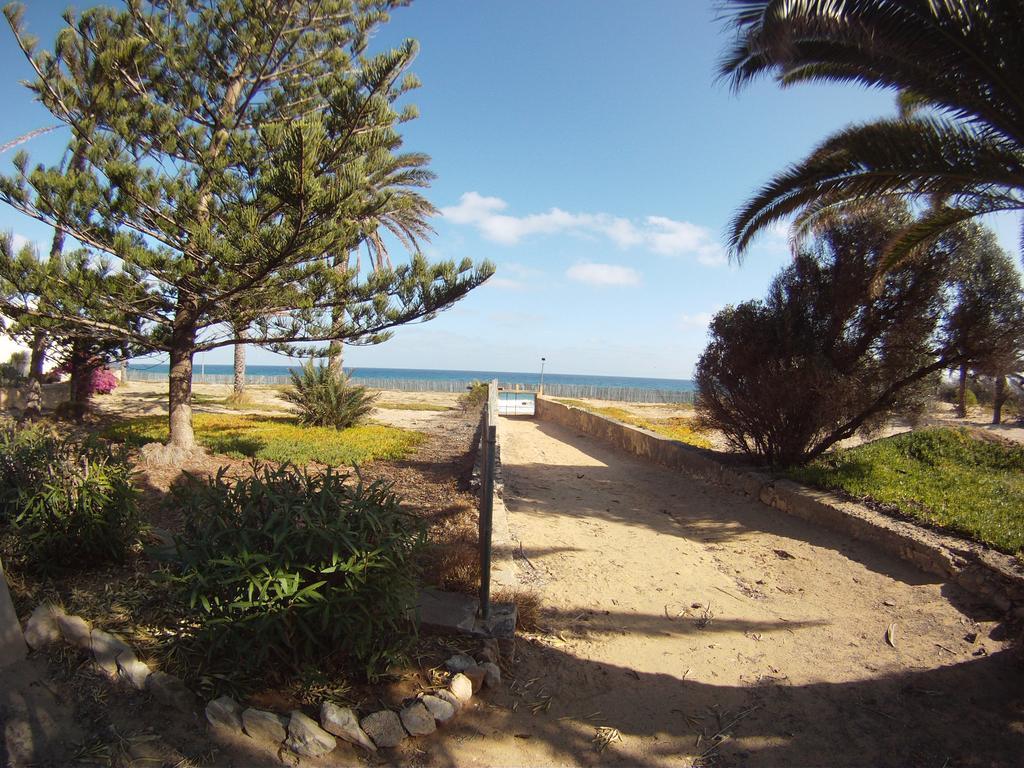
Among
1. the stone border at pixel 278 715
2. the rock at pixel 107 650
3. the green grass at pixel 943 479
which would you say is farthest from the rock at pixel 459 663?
the green grass at pixel 943 479

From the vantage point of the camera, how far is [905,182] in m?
4.90

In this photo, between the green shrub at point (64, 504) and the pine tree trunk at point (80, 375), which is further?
the pine tree trunk at point (80, 375)

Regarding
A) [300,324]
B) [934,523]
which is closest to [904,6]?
[934,523]

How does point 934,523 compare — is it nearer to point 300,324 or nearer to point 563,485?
point 563,485

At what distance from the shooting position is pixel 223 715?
2197mm

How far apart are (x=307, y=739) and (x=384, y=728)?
30cm

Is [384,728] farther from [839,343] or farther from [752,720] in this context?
[839,343]

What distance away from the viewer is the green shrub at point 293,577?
222 cm

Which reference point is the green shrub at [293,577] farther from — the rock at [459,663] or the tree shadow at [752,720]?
the tree shadow at [752,720]

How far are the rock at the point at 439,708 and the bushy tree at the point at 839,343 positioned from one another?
5.60 metres

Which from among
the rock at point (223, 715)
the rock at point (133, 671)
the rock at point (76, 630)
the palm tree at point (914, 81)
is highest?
the palm tree at point (914, 81)

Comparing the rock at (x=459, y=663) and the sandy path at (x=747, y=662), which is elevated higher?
the rock at (x=459, y=663)

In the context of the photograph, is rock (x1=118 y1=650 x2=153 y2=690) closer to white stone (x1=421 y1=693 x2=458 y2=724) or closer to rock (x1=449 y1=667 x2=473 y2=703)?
white stone (x1=421 y1=693 x2=458 y2=724)

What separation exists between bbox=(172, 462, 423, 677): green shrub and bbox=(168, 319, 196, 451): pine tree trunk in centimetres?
590
